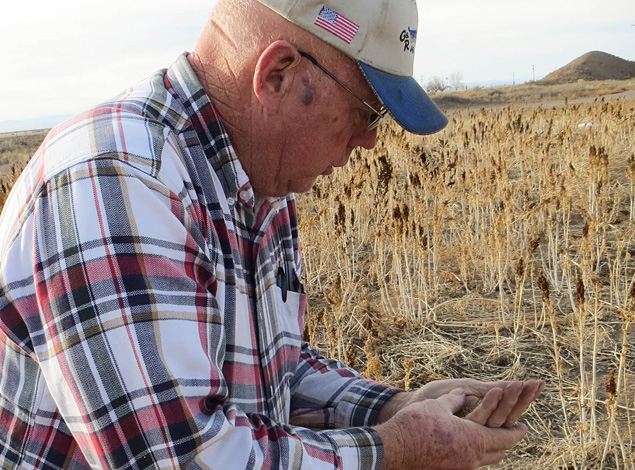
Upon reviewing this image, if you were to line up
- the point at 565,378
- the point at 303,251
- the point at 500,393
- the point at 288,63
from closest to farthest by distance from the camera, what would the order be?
the point at 288,63 → the point at 500,393 → the point at 565,378 → the point at 303,251

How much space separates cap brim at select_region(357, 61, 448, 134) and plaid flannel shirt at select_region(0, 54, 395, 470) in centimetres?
34

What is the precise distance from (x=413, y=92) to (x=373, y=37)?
0.61 feet

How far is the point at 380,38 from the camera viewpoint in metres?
1.37

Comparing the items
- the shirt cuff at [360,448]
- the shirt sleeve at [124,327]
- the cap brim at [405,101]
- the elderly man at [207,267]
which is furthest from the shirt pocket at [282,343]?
the cap brim at [405,101]

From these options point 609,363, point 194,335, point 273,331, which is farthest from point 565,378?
point 194,335

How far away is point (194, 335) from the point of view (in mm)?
→ 1065

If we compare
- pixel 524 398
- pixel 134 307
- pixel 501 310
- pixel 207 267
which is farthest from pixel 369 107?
pixel 501 310

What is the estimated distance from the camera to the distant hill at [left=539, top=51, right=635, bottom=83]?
6091 centimetres

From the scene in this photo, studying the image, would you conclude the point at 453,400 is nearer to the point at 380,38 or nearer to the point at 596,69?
the point at 380,38

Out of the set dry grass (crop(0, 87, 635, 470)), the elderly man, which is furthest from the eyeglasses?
dry grass (crop(0, 87, 635, 470))

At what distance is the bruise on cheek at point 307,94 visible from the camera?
1.34 metres

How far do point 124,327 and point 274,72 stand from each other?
1.96 feet

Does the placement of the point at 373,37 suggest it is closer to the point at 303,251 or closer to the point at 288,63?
the point at 288,63

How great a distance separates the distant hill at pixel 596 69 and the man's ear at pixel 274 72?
61.7m
